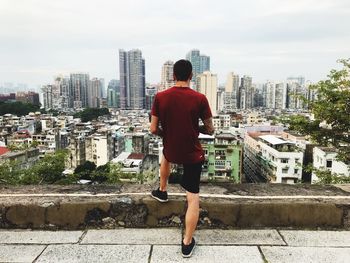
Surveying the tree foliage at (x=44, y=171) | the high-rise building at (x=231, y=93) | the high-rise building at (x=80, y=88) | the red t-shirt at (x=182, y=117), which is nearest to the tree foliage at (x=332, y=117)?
the red t-shirt at (x=182, y=117)

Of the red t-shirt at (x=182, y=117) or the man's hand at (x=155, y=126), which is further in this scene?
the man's hand at (x=155, y=126)

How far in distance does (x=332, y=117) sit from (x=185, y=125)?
5.57m

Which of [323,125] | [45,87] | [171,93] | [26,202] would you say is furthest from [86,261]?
[45,87]

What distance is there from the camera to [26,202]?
263cm

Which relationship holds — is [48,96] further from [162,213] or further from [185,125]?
[185,125]

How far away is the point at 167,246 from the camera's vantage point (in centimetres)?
230

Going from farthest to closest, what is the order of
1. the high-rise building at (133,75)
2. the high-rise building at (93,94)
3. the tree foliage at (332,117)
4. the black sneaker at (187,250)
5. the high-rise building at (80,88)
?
the high-rise building at (93,94) → the high-rise building at (80,88) → the high-rise building at (133,75) → the tree foliage at (332,117) → the black sneaker at (187,250)

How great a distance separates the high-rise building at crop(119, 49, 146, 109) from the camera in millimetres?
125188

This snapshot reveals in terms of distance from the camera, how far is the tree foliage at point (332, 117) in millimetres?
6723

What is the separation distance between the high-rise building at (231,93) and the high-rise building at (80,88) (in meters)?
54.7

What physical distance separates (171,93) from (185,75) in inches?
6.0

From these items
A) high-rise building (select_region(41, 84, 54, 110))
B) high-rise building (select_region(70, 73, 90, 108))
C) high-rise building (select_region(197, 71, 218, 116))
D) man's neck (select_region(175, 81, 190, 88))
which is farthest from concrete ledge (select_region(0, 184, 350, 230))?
high-rise building (select_region(70, 73, 90, 108))

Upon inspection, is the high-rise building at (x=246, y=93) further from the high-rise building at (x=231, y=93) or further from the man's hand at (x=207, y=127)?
the man's hand at (x=207, y=127)

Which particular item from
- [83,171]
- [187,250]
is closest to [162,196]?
[187,250]
